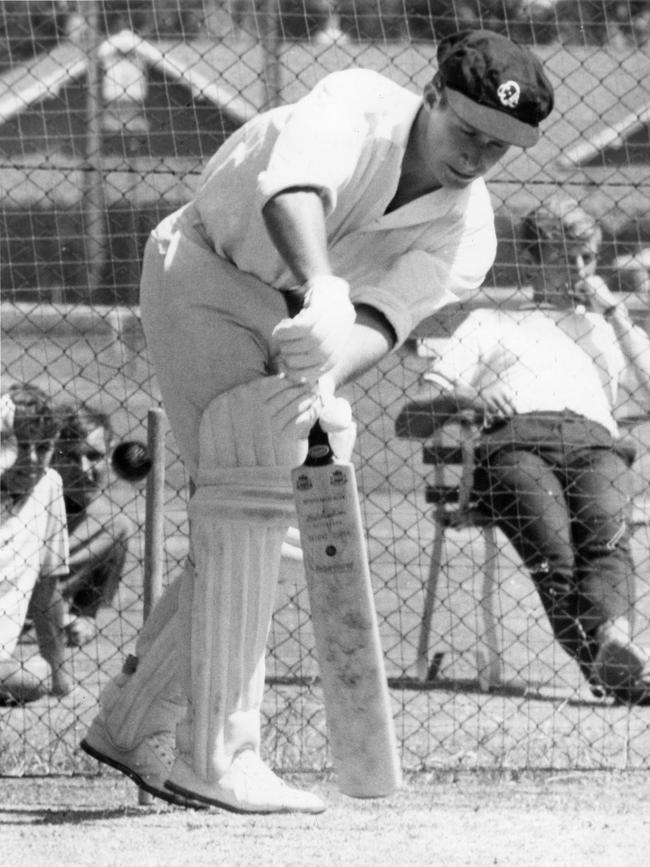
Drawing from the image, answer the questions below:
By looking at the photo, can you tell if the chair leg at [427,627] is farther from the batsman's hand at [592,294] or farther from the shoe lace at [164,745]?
the shoe lace at [164,745]

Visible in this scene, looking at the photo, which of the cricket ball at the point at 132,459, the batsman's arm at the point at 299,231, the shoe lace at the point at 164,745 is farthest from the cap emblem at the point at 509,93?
the cricket ball at the point at 132,459

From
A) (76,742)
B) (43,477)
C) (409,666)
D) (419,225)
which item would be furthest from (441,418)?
(419,225)

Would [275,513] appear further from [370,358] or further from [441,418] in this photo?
[441,418]

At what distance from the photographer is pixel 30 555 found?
527 centimetres

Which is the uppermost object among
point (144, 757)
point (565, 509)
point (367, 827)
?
point (565, 509)

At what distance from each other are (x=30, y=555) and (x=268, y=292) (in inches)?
72.6

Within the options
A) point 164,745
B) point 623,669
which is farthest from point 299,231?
point 623,669

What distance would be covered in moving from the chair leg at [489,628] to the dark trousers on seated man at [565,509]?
14 centimetres

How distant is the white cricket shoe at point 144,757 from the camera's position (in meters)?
4.02

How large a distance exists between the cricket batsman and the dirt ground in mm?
130

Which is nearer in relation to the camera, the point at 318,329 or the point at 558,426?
the point at 318,329

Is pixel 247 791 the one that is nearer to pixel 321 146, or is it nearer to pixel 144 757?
pixel 144 757

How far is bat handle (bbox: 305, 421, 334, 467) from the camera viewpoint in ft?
11.3

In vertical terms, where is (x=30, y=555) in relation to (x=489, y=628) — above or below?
above
